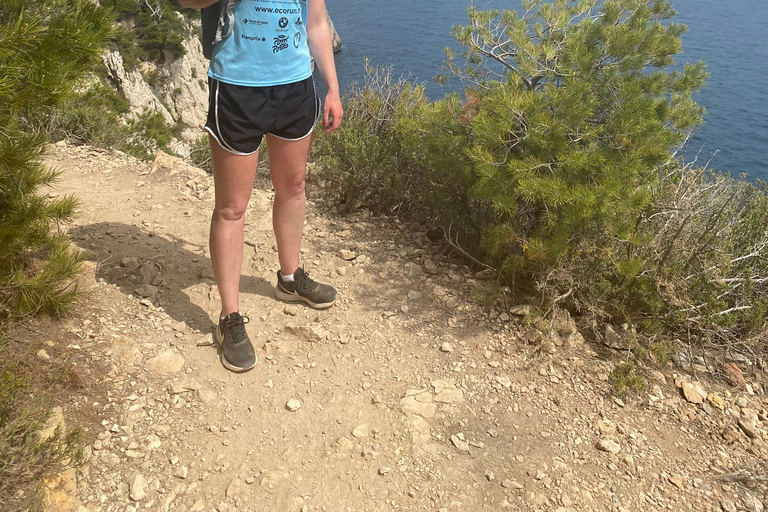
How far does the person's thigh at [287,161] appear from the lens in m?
2.41

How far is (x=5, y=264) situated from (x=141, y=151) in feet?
12.3

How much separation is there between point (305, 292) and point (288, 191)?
0.61 meters

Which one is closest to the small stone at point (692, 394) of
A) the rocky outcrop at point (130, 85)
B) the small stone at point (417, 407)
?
the small stone at point (417, 407)

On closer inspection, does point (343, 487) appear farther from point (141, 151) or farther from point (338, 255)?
point (141, 151)

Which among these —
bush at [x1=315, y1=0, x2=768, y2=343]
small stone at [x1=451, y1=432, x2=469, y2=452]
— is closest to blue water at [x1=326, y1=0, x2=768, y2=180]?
bush at [x1=315, y1=0, x2=768, y2=343]

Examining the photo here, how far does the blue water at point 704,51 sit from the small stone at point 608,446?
11344 millimetres

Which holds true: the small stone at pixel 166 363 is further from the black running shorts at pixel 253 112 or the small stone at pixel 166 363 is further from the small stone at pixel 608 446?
the small stone at pixel 608 446

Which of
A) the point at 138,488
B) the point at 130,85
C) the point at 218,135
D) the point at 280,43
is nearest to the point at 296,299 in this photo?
the point at 218,135

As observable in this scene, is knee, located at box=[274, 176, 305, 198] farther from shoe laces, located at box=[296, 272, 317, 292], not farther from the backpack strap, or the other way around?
the backpack strap

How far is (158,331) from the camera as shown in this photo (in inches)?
107

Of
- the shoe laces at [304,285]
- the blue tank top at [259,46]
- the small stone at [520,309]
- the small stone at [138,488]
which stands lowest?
the small stone at [138,488]

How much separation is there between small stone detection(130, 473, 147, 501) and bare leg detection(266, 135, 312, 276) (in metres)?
1.21

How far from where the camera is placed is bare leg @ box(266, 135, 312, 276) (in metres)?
2.44

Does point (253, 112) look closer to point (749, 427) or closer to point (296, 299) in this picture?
point (296, 299)
